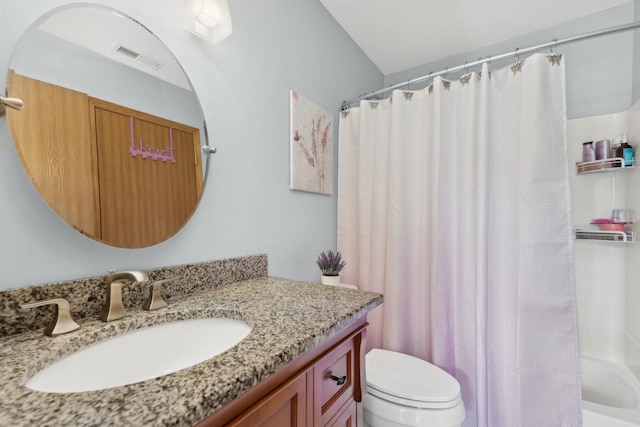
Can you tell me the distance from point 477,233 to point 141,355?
1422 mm

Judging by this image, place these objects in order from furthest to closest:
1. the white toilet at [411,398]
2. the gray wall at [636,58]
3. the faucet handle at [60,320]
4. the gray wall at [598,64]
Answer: the gray wall at [598,64] → the gray wall at [636,58] → the white toilet at [411,398] → the faucet handle at [60,320]

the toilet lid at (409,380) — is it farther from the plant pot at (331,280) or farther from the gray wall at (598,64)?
the gray wall at (598,64)

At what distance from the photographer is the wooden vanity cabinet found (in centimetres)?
47

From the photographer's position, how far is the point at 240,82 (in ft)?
3.69

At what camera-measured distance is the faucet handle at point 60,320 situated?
57 centimetres

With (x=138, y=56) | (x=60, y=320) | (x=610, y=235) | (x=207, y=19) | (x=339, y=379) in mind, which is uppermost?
(x=207, y=19)

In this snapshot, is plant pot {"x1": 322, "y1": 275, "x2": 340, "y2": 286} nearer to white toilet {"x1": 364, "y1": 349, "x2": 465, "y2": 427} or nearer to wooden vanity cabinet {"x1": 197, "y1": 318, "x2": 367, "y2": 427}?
white toilet {"x1": 364, "y1": 349, "x2": 465, "y2": 427}

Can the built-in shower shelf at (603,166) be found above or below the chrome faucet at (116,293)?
above

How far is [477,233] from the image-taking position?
4.53 feet

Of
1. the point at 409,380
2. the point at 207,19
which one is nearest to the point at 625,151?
the point at 409,380

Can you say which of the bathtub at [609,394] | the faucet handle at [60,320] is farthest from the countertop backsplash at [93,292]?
the bathtub at [609,394]

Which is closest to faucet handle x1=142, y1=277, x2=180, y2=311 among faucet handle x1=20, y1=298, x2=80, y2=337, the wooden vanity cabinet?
faucet handle x1=20, y1=298, x2=80, y2=337

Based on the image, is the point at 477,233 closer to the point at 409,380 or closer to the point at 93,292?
the point at 409,380

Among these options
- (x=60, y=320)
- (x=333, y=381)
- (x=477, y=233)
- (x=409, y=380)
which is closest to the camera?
(x=60, y=320)
